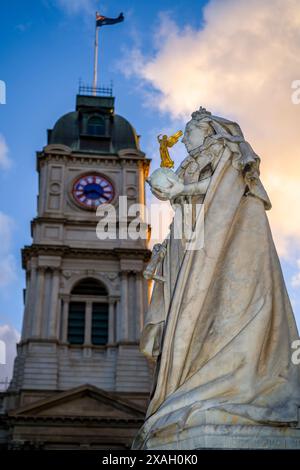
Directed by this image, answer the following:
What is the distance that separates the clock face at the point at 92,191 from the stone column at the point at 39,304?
5655 millimetres

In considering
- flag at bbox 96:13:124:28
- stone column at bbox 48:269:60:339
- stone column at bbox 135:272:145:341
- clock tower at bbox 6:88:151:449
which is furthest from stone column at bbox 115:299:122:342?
flag at bbox 96:13:124:28

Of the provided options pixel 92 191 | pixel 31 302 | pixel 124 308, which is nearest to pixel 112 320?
pixel 124 308

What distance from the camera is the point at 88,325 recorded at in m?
36.5

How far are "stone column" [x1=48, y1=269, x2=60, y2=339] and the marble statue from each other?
99.6 ft

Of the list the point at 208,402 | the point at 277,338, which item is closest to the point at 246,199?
the point at 277,338

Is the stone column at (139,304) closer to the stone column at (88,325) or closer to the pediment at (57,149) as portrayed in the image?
the stone column at (88,325)

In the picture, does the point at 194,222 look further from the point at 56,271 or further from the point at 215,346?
the point at 56,271

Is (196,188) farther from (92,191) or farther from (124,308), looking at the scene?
(92,191)

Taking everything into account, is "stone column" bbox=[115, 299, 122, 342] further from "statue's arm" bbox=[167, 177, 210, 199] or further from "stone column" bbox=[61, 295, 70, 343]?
"statue's arm" bbox=[167, 177, 210, 199]

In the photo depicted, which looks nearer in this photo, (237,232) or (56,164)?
(237,232)

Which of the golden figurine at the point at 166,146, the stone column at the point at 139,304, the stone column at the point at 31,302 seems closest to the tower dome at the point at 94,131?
the stone column at the point at 31,302

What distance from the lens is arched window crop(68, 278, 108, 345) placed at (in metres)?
36.3
